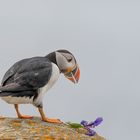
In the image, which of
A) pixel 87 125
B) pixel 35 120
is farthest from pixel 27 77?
pixel 87 125

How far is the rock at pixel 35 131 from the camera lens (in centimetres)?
1014

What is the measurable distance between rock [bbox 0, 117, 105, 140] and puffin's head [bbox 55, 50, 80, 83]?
5.86ft

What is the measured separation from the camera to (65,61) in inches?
510

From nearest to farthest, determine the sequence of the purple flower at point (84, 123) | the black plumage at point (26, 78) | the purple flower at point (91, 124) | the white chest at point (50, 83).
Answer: the black plumage at point (26, 78)
the white chest at point (50, 83)
the purple flower at point (91, 124)
the purple flower at point (84, 123)

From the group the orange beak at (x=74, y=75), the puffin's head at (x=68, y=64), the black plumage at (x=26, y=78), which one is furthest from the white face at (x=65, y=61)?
the black plumage at (x=26, y=78)

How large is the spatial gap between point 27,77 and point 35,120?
1.17m

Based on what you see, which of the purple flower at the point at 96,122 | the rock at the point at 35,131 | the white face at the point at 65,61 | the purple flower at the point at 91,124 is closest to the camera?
the rock at the point at 35,131

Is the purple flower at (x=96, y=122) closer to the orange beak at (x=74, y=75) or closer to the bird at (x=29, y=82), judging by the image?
the bird at (x=29, y=82)

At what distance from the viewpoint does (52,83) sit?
12.3 metres

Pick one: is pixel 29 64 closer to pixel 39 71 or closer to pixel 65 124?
pixel 39 71

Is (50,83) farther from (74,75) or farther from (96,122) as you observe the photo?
(96,122)

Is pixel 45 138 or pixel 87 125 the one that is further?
pixel 87 125

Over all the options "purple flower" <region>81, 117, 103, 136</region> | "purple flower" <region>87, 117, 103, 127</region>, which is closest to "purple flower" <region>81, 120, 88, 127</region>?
"purple flower" <region>81, 117, 103, 136</region>

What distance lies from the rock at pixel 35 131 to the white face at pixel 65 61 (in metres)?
1.83
